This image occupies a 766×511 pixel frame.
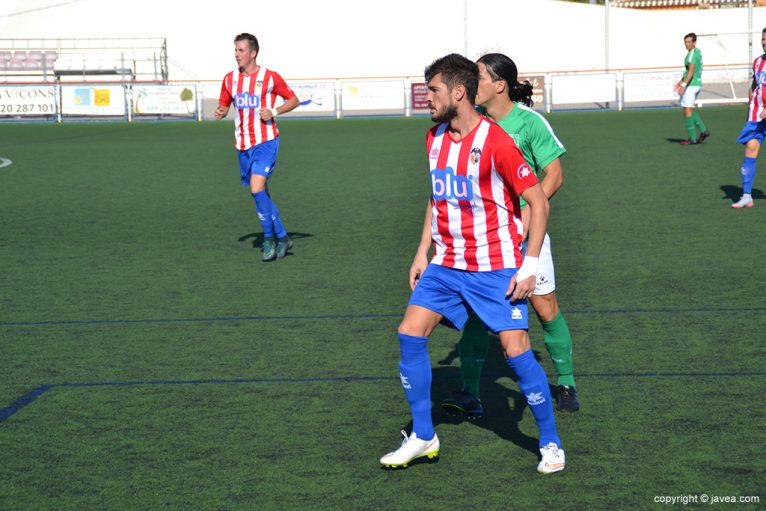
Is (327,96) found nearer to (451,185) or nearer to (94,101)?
(94,101)

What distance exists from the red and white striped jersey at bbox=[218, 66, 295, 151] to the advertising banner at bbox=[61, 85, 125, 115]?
2357cm

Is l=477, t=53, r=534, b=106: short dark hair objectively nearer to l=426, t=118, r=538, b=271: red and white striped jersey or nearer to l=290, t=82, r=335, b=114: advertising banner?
l=426, t=118, r=538, b=271: red and white striped jersey

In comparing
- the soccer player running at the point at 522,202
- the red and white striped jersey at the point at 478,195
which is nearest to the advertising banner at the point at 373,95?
the soccer player running at the point at 522,202

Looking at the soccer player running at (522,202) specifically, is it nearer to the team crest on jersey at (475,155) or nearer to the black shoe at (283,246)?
the team crest on jersey at (475,155)

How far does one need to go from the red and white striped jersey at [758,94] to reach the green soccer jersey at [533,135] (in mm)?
7430

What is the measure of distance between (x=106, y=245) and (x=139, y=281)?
2017 mm

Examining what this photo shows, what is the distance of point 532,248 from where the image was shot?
13.6ft

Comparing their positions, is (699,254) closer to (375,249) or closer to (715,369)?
(375,249)

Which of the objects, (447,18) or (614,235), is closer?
(614,235)

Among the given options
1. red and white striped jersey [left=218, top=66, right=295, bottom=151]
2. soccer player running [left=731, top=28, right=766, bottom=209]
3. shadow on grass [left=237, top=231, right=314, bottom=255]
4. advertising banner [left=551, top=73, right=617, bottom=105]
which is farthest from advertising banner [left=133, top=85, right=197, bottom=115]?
soccer player running [left=731, top=28, right=766, bottom=209]

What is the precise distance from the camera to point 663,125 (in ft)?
80.1

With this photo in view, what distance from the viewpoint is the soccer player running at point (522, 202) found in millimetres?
4973

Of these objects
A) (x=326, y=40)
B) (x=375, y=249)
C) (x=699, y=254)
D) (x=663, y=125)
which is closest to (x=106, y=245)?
(x=375, y=249)

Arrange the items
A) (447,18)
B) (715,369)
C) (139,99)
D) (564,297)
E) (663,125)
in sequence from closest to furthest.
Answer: (715,369) < (564,297) < (663,125) < (139,99) < (447,18)
